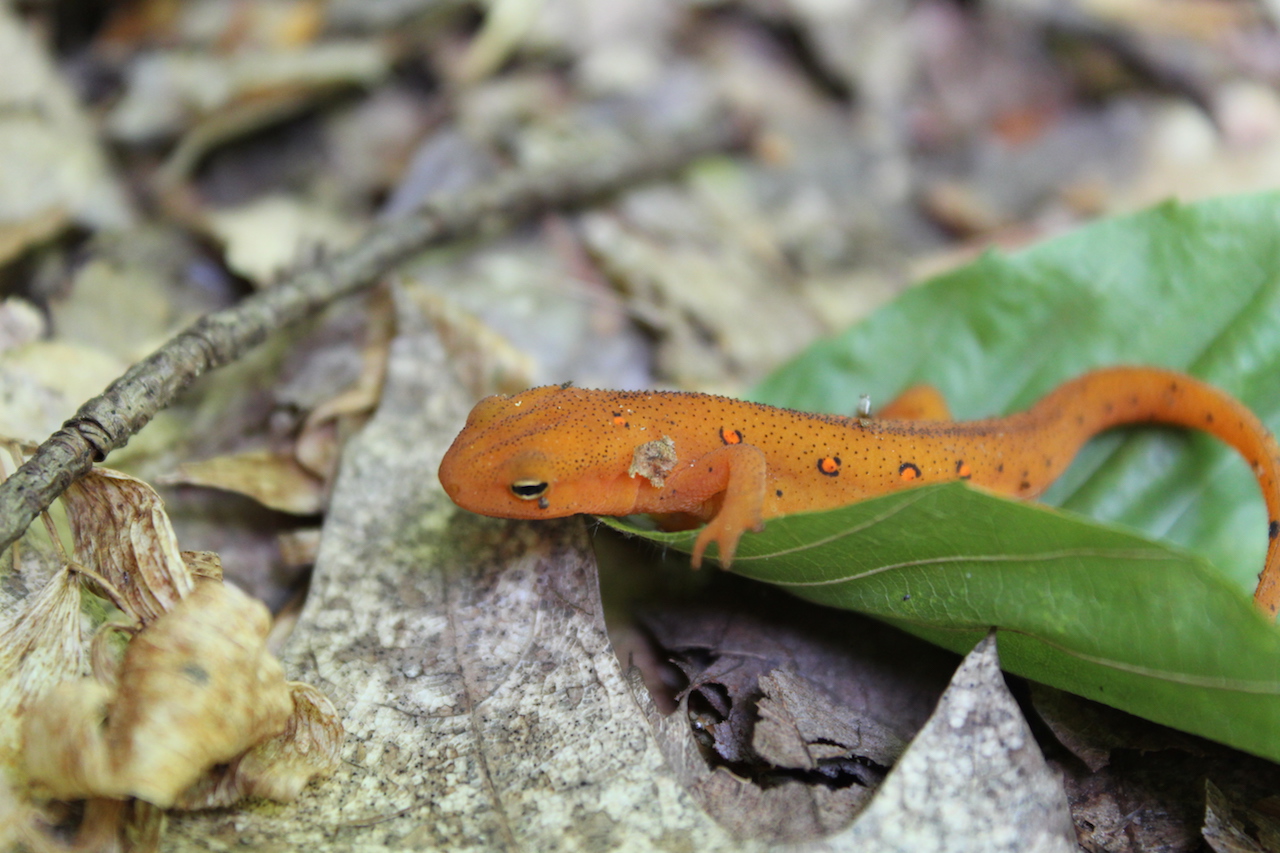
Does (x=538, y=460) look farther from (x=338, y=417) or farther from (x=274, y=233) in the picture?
(x=274, y=233)

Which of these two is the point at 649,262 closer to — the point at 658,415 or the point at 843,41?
the point at 658,415

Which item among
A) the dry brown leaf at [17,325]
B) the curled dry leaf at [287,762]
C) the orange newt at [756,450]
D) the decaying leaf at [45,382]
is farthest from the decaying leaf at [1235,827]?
the dry brown leaf at [17,325]

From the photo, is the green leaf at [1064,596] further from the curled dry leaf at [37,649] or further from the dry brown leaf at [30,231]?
the dry brown leaf at [30,231]

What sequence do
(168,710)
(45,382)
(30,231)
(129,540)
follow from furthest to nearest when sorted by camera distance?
(30,231)
(45,382)
(129,540)
(168,710)

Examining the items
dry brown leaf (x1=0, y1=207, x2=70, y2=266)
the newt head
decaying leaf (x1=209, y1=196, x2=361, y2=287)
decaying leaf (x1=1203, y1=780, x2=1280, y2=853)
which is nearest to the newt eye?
the newt head

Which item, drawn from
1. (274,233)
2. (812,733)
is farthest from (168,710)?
(274,233)

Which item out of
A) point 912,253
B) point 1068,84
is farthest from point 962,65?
point 912,253

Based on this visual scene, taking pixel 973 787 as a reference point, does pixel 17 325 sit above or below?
above
